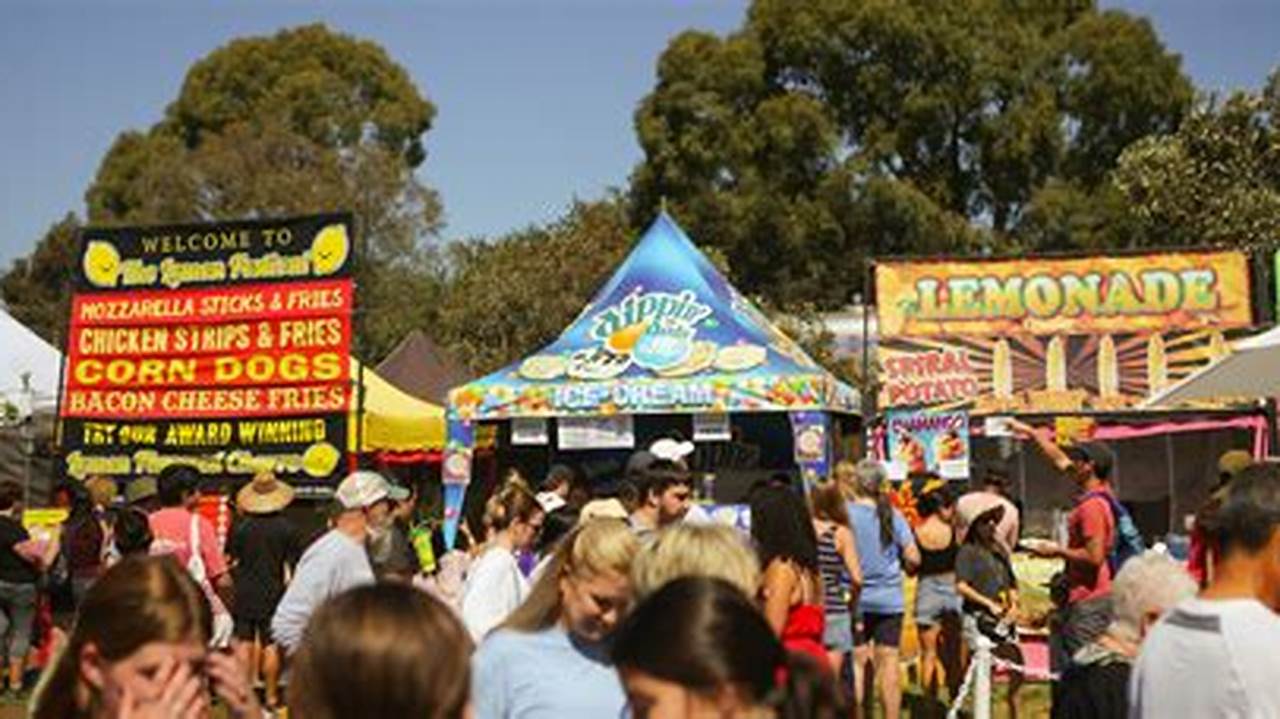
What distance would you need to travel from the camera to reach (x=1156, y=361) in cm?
2223

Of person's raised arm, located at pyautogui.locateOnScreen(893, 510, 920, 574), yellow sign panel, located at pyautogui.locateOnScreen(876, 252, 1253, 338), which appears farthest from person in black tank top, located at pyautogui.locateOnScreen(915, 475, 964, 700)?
yellow sign panel, located at pyautogui.locateOnScreen(876, 252, 1253, 338)

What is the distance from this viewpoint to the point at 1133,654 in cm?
460

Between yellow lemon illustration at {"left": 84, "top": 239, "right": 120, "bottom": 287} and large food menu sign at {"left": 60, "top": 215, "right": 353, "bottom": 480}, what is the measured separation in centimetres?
1

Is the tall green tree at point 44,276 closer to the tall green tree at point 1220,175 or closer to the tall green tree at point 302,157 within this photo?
the tall green tree at point 302,157

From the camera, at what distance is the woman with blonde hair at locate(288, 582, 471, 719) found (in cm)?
231

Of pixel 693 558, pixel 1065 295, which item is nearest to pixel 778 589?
pixel 693 558

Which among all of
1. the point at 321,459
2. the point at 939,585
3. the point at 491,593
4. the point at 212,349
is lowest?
the point at 939,585

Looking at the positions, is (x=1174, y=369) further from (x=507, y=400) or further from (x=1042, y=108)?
(x=1042, y=108)

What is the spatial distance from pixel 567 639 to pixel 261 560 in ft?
22.8

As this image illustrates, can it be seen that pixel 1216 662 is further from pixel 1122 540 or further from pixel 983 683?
pixel 1122 540

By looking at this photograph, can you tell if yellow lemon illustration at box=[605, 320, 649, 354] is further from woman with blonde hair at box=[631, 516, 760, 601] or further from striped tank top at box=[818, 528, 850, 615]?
woman with blonde hair at box=[631, 516, 760, 601]

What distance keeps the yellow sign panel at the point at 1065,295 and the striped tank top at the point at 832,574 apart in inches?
570

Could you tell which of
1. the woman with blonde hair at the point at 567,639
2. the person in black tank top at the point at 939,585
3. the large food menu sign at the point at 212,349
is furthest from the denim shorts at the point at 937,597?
the woman with blonde hair at the point at 567,639

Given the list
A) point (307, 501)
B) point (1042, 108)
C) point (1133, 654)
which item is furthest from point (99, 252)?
point (1042, 108)
